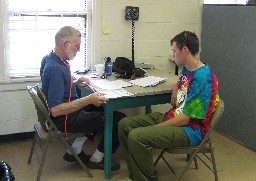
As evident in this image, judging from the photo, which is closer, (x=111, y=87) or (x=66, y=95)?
(x=66, y=95)

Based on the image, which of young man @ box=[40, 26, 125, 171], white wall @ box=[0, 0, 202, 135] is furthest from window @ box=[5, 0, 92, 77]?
young man @ box=[40, 26, 125, 171]

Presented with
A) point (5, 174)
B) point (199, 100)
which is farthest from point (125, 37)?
point (5, 174)

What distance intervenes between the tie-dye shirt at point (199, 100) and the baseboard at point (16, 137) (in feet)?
6.07

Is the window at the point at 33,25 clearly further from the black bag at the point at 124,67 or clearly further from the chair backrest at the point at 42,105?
the chair backrest at the point at 42,105

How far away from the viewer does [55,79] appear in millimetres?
2697

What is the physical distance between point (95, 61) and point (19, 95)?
0.87 meters

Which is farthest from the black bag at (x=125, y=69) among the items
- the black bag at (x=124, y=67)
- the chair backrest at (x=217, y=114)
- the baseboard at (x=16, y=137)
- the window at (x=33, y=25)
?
the baseboard at (x=16, y=137)

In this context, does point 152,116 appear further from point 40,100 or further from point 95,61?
point 95,61

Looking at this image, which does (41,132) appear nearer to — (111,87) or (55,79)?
(55,79)

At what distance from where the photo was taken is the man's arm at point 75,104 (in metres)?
2.70

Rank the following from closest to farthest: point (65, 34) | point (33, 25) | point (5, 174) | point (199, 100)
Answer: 1. point (5, 174)
2. point (199, 100)
3. point (65, 34)
4. point (33, 25)

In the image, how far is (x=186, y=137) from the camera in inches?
102

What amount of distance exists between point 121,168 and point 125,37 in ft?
4.94

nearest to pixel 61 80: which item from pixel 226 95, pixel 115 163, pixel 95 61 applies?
pixel 115 163
